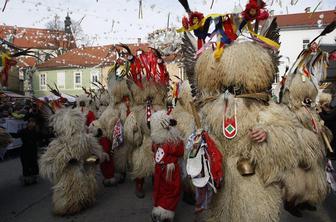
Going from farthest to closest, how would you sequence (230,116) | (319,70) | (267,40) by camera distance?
(319,70) → (267,40) → (230,116)

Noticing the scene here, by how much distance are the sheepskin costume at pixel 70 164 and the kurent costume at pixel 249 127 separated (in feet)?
7.41

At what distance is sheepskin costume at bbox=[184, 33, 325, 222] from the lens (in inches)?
101

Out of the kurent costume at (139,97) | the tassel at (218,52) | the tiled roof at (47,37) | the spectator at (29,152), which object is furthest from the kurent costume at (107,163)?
the tiled roof at (47,37)

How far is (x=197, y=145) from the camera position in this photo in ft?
8.40

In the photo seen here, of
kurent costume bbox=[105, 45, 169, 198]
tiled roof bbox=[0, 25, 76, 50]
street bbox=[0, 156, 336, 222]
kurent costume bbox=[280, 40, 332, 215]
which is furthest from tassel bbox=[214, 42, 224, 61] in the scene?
tiled roof bbox=[0, 25, 76, 50]

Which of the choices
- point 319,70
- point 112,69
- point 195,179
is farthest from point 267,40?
point 112,69

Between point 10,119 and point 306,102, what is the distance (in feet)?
27.0

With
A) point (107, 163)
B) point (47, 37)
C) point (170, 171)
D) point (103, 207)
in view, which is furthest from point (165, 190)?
point (47, 37)

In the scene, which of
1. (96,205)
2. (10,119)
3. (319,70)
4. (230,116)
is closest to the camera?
(230,116)

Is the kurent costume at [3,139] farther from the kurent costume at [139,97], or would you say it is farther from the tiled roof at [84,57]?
the tiled roof at [84,57]

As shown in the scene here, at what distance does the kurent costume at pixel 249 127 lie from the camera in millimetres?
2557

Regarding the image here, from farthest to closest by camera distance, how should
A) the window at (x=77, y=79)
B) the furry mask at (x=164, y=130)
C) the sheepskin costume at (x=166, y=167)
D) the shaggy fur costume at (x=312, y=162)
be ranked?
the window at (x=77, y=79) < the furry mask at (x=164, y=130) < the sheepskin costume at (x=166, y=167) < the shaggy fur costume at (x=312, y=162)

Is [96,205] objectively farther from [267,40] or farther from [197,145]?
[267,40]

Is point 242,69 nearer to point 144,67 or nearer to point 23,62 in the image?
point 144,67
